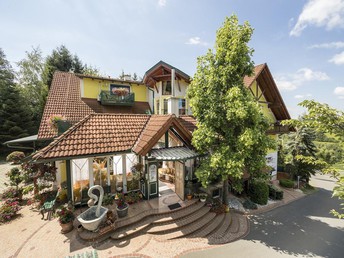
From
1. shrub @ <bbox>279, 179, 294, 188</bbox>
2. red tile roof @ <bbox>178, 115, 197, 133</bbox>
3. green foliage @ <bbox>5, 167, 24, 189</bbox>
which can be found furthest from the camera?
shrub @ <bbox>279, 179, 294, 188</bbox>

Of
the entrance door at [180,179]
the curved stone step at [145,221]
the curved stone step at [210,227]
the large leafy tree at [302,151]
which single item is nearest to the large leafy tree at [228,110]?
the entrance door at [180,179]

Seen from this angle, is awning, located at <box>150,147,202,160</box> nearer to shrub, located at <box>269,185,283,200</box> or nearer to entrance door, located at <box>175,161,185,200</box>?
entrance door, located at <box>175,161,185,200</box>

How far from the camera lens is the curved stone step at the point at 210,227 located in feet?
32.0

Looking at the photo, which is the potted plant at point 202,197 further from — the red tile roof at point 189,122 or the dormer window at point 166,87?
the dormer window at point 166,87

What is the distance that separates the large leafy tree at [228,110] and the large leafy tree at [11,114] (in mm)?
34004

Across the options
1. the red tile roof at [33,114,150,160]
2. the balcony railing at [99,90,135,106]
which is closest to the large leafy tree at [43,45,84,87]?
the balcony railing at [99,90,135,106]

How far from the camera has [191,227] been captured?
397 inches

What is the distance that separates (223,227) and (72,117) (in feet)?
60.5

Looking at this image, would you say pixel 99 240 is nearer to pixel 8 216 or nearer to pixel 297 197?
pixel 8 216

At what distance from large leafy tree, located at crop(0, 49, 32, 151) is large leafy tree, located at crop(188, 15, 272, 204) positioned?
34.0 metres

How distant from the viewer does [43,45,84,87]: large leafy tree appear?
3284cm

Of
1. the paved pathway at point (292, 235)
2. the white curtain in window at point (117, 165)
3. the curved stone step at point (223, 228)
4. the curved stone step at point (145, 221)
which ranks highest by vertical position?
the white curtain in window at point (117, 165)

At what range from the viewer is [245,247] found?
30.1 feet

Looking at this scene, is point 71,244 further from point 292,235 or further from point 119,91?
point 119,91
